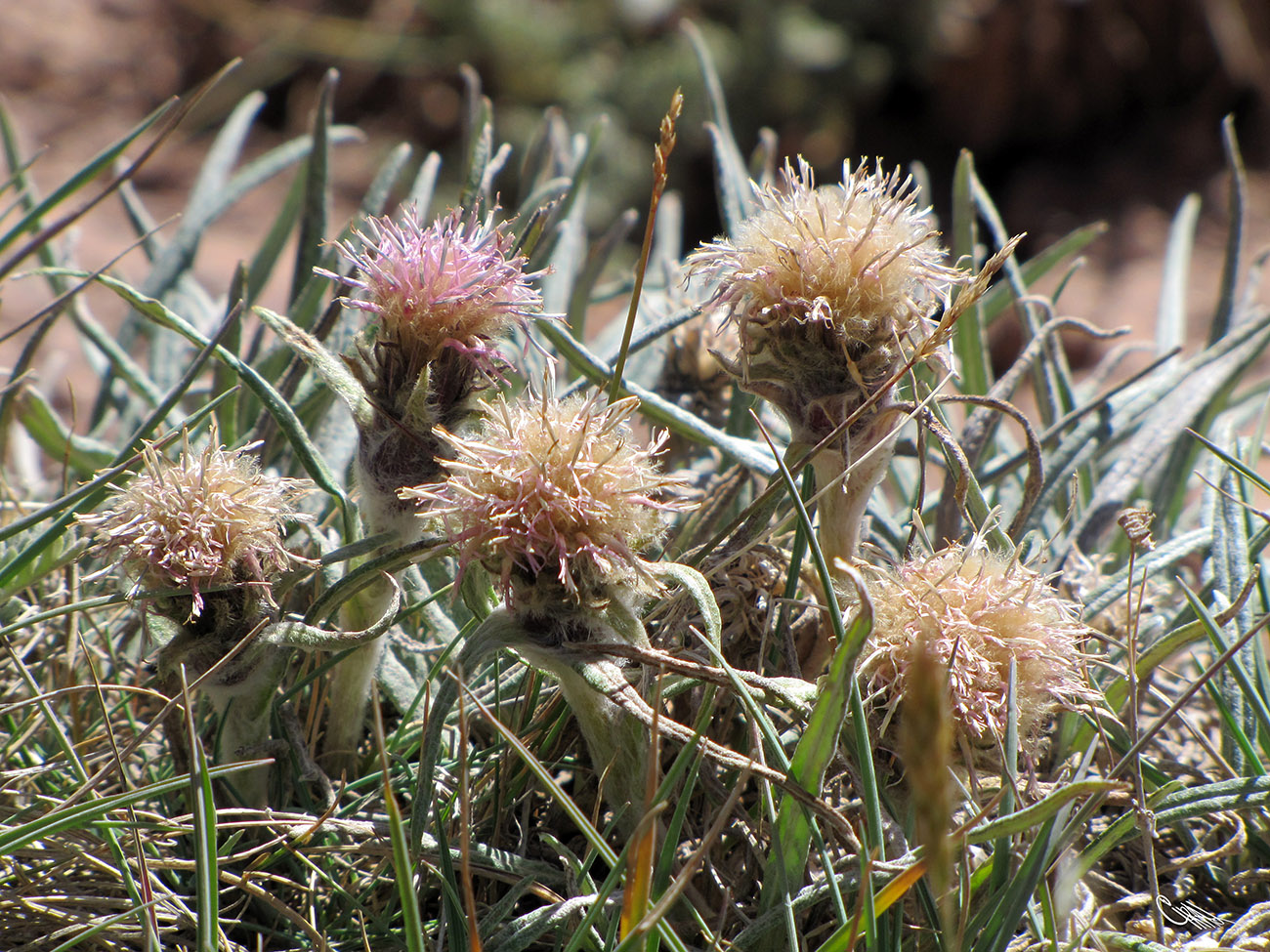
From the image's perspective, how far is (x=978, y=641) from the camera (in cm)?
69

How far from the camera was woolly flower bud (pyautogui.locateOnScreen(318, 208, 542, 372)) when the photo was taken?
2.37ft

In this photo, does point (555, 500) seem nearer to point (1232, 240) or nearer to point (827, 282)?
point (827, 282)

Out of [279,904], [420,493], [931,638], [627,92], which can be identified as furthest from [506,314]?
[627,92]

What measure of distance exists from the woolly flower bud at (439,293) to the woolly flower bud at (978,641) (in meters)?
0.35

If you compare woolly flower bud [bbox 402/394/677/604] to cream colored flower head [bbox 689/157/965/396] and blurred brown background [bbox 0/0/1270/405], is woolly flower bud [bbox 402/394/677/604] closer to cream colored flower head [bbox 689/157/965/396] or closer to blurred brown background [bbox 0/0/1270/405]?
cream colored flower head [bbox 689/157/965/396]

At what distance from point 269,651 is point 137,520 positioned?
0.14 meters

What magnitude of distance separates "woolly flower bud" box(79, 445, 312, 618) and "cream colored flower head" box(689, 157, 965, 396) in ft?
1.21

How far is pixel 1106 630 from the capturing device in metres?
1.03

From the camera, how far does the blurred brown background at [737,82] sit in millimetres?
4316

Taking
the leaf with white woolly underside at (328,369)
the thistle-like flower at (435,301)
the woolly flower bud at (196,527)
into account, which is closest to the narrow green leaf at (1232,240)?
the thistle-like flower at (435,301)

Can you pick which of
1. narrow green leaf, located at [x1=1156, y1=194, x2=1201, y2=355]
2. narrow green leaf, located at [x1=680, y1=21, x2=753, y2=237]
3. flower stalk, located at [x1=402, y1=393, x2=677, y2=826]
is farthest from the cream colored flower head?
narrow green leaf, located at [x1=1156, y1=194, x2=1201, y2=355]

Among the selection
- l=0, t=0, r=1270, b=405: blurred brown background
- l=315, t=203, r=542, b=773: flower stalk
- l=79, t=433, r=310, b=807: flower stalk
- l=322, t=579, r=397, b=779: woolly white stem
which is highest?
l=0, t=0, r=1270, b=405: blurred brown background

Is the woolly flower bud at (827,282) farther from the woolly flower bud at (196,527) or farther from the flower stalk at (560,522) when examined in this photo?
the woolly flower bud at (196,527)

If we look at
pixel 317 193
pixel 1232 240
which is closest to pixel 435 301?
pixel 317 193
